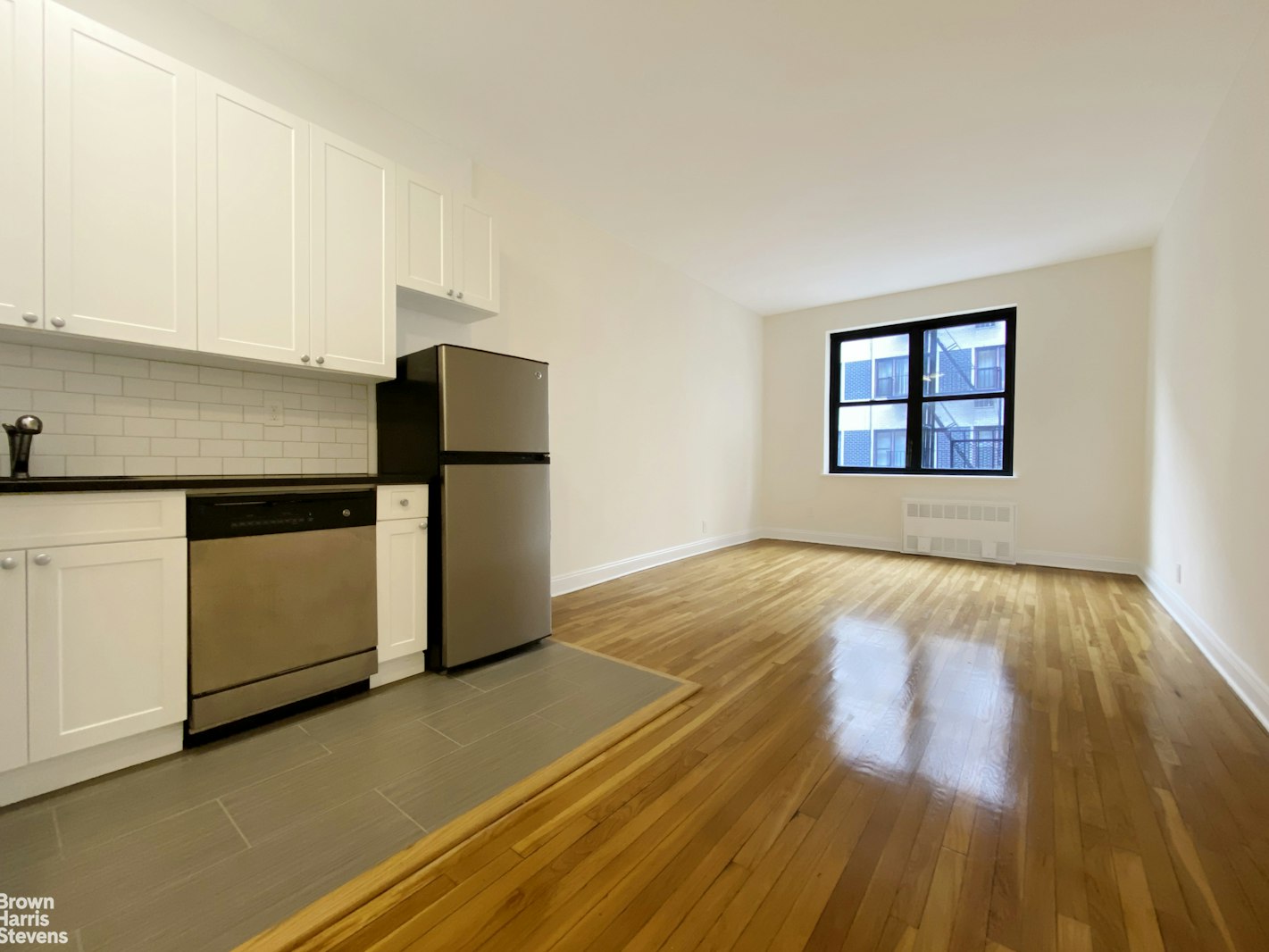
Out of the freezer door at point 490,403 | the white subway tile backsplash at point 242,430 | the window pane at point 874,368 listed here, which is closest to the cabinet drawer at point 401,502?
the freezer door at point 490,403

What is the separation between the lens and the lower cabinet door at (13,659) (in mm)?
1432

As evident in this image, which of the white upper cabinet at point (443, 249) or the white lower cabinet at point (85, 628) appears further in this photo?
the white upper cabinet at point (443, 249)

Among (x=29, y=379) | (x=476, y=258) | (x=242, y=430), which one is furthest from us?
(x=476, y=258)

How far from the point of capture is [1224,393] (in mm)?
2553

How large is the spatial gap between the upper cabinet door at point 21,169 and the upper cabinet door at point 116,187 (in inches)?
0.9

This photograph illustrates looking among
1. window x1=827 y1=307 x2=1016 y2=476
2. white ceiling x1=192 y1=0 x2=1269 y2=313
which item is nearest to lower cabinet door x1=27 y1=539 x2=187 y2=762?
white ceiling x1=192 y1=0 x2=1269 y2=313

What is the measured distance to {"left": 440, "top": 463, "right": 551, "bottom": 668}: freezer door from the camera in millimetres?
2424

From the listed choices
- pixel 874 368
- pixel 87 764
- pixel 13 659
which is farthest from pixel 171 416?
pixel 874 368

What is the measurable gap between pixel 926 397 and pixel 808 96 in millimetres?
3988

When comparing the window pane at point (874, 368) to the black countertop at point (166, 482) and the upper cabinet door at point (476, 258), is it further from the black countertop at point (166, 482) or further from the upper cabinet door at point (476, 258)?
the black countertop at point (166, 482)

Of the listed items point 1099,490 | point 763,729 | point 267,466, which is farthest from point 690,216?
point 1099,490

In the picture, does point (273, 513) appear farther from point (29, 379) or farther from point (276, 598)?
point (29, 379)

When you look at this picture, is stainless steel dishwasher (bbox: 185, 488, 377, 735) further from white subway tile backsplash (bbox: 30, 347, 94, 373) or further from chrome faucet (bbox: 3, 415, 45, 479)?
white subway tile backsplash (bbox: 30, 347, 94, 373)

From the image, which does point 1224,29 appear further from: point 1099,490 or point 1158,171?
point 1099,490
